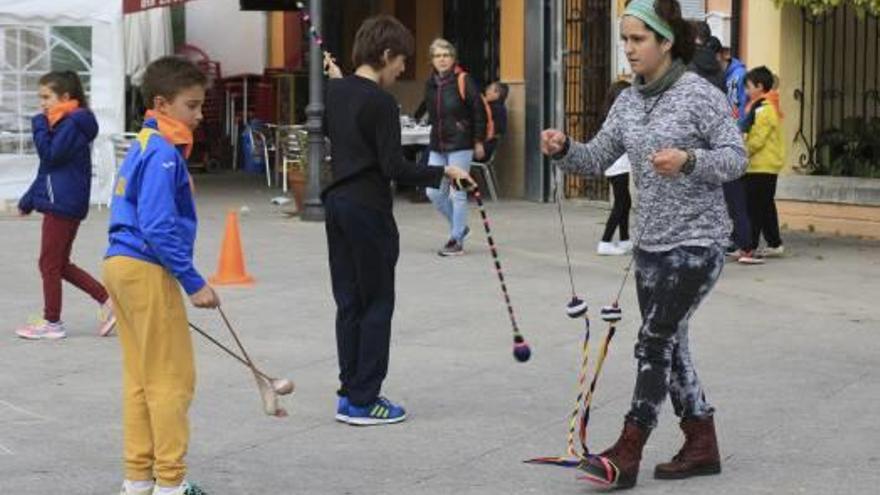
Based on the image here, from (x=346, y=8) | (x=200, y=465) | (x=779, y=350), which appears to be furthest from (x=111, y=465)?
(x=346, y=8)

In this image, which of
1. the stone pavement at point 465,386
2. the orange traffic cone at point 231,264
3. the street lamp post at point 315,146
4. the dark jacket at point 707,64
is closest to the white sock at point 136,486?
the stone pavement at point 465,386

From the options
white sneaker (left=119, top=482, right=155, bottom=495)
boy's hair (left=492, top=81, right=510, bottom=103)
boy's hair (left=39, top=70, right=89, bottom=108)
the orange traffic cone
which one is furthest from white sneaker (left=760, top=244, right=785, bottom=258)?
white sneaker (left=119, top=482, right=155, bottom=495)

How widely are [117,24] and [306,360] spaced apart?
9.93 metres

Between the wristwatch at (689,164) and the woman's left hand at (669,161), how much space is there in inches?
0.9

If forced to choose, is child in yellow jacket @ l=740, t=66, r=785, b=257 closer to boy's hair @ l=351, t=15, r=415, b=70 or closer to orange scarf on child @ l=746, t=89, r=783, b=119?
orange scarf on child @ l=746, t=89, r=783, b=119

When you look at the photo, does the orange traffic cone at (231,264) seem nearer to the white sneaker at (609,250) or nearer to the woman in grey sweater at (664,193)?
the white sneaker at (609,250)

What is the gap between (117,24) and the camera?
58.1 feet

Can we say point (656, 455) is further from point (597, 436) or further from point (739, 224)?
point (739, 224)

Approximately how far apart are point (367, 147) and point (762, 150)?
6.46 metres

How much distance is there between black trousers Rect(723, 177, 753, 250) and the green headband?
6.62 m

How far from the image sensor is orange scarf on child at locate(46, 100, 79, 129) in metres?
9.13

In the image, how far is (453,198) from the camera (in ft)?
43.4

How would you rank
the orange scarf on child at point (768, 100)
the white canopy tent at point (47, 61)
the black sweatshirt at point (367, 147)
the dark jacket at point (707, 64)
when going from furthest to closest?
the white canopy tent at point (47, 61), the orange scarf on child at point (768, 100), the dark jacket at point (707, 64), the black sweatshirt at point (367, 147)

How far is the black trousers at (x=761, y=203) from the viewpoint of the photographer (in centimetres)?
1273
